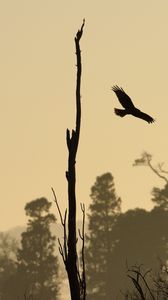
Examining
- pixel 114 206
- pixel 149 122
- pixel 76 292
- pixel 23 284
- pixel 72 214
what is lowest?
pixel 76 292

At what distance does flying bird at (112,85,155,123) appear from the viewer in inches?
325

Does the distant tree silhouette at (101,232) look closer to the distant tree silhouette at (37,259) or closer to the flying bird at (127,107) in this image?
the distant tree silhouette at (37,259)

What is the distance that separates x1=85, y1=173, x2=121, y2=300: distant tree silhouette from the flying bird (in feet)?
295

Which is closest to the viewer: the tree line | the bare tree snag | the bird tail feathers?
the bare tree snag

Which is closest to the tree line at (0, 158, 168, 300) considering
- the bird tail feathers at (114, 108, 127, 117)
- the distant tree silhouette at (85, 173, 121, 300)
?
the distant tree silhouette at (85, 173, 121, 300)

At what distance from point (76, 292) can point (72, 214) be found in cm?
73

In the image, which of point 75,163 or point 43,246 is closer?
point 75,163

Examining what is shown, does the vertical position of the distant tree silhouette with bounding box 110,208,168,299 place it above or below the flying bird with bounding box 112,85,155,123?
above

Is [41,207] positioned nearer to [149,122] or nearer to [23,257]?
[23,257]

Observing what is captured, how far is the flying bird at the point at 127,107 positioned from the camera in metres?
8.25

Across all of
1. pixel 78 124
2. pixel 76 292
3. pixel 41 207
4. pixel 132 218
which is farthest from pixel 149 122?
pixel 41 207

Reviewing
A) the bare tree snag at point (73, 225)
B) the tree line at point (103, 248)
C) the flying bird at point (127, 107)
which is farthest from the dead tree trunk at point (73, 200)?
the tree line at point (103, 248)

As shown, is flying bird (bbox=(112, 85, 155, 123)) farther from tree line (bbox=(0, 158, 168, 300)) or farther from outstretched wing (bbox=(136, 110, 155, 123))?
tree line (bbox=(0, 158, 168, 300))

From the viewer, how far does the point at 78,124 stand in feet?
28.0
